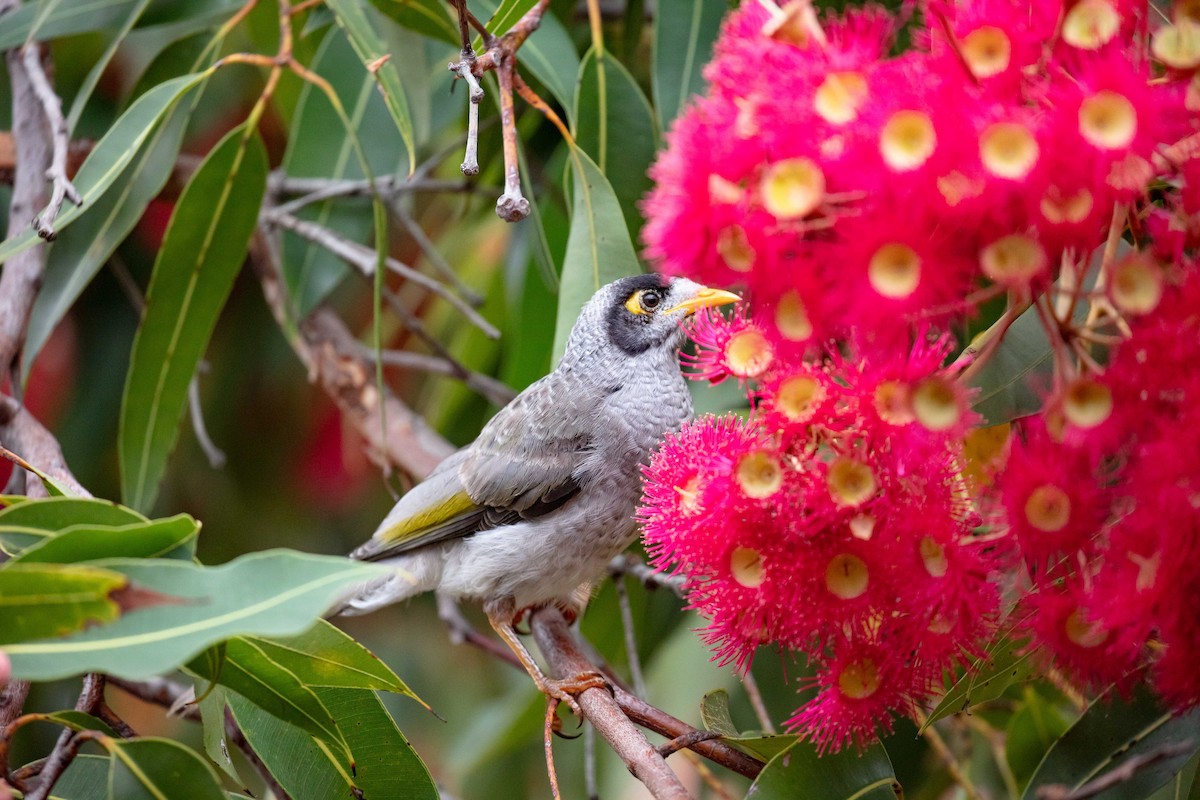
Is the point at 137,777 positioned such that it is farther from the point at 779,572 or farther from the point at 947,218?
the point at 947,218

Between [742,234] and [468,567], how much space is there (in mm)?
1610

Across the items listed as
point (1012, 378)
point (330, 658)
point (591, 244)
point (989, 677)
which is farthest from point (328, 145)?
point (989, 677)

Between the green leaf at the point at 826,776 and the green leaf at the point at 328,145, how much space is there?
1.82m

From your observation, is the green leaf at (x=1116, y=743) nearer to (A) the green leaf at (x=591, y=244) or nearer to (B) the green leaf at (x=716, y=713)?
(B) the green leaf at (x=716, y=713)

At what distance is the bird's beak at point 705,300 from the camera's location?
2.19 metres

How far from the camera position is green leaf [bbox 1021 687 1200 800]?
5.16 feet

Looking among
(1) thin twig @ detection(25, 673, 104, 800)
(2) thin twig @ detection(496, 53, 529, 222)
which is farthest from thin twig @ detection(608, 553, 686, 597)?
(1) thin twig @ detection(25, 673, 104, 800)

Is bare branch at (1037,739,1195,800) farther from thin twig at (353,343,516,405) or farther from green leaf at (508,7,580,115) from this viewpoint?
thin twig at (353,343,516,405)

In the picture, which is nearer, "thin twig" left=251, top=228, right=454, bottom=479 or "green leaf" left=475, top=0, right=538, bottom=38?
"green leaf" left=475, top=0, right=538, bottom=38

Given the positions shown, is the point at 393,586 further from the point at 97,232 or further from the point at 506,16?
the point at 506,16

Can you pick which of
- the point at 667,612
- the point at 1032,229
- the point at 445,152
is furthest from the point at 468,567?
the point at 1032,229

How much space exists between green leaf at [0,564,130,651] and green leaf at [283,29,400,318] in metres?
1.73

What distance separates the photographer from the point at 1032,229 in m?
1.01

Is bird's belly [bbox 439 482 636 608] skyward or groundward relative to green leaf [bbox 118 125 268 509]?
groundward
